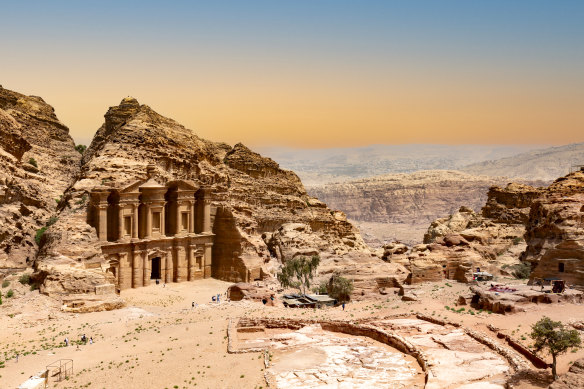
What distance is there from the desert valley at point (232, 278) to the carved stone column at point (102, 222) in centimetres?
11

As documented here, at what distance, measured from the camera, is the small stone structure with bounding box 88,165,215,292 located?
152 feet

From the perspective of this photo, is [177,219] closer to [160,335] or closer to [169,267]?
[169,267]

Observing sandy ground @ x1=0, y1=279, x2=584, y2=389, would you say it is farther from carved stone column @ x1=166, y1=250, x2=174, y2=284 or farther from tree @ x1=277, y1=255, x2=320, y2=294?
tree @ x1=277, y1=255, x2=320, y2=294

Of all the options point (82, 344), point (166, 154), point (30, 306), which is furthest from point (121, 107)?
point (82, 344)

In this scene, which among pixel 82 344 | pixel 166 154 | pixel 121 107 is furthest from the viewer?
pixel 121 107

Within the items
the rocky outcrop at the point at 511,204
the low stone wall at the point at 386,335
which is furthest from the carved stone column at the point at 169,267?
the rocky outcrop at the point at 511,204

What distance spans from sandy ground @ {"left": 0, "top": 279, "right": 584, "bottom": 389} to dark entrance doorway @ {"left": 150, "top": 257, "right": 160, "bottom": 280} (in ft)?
31.3

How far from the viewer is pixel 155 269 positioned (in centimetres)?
5153

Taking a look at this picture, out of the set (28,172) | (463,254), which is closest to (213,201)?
(28,172)

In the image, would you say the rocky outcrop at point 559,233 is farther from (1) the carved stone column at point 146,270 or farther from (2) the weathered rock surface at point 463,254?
(1) the carved stone column at point 146,270

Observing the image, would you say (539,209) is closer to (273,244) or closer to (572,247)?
(572,247)

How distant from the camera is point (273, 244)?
61.6 metres

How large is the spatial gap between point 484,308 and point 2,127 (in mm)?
41022

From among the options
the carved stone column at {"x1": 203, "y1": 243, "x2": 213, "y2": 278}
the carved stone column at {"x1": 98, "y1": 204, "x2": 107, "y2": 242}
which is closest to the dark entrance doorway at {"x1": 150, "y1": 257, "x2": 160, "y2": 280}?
the carved stone column at {"x1": 203, "y1": 243, "x2": 213, "y2": 278}
